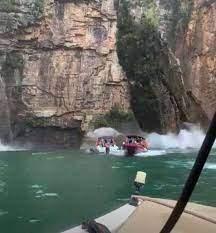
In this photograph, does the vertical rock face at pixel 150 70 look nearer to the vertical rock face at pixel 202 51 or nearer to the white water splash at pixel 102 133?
the white water splash at pixel 102 133

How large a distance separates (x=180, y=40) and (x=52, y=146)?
2311 centimetres

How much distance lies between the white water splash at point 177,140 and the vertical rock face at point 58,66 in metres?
4.64

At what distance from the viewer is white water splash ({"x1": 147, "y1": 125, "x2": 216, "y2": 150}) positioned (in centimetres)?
5654

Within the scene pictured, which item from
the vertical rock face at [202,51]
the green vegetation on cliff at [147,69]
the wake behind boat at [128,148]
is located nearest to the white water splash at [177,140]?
the green vegetation on cliff at [147,69]

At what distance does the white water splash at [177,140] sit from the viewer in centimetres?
5654

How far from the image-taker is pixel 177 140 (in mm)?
58344

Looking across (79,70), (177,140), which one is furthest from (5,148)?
(177,140)

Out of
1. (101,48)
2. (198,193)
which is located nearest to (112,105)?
(101,48)

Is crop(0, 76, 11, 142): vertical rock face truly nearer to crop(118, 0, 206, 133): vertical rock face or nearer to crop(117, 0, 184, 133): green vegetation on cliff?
crop(117, 0, 184, 133): green vegetation on cliff

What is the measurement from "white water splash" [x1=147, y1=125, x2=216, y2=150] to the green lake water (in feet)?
78.4

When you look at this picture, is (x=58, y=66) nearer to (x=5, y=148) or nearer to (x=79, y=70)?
(x=79, y=70)

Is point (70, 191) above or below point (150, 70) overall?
below

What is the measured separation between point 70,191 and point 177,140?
128 feet

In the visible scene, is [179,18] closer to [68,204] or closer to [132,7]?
[132,7]
